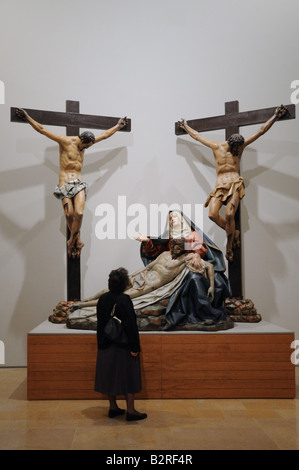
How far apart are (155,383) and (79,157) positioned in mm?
3051

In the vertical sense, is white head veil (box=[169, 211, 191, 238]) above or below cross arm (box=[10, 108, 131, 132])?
below

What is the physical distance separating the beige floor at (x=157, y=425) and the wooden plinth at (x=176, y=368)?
0.37 feet

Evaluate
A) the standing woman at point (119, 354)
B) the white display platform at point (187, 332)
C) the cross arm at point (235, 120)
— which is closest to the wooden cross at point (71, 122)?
the white display platform at point (187, 332)

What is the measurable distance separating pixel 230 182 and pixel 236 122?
867 millimetres

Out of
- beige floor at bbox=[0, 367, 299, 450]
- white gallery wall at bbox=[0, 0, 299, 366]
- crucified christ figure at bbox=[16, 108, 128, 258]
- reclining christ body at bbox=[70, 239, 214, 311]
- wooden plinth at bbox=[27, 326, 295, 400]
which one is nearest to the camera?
beige floor at bbox=[0, 367, 299, 450]

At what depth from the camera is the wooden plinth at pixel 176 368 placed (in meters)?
4.78

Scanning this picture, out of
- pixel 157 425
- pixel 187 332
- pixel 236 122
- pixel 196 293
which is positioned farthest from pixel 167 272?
pixel 236 122

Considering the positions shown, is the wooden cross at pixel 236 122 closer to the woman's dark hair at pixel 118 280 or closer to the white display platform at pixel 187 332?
the white display platform at pixel 187 332

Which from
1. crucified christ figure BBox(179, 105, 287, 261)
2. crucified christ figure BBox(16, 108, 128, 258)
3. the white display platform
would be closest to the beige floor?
the white display platform

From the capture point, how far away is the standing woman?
3957mm

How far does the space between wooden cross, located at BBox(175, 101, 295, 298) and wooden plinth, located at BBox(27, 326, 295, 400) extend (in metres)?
1.46

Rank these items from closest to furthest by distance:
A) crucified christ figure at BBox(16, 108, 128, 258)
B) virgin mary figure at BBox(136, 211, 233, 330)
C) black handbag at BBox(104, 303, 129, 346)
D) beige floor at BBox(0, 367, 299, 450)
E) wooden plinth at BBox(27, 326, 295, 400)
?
beige floor at BBox(0, 367, 299, 450) < black handbag at BBox(104, 303, 129, 346) < wooden plinth at BBox(27, 326, 295, 400) < virgin mary figure at BBox(136, 211, 233, 330) < crucified christ figure at BBox(16, 108, 128, 258)

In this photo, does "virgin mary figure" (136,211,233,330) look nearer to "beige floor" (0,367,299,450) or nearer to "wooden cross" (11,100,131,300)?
"beige floor" (0,367,299,450)
